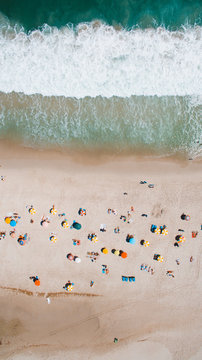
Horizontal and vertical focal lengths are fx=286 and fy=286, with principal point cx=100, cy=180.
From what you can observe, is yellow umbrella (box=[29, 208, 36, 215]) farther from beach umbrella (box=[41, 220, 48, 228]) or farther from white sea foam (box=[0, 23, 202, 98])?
white sea foam (box=[0, 23, 202, 98])

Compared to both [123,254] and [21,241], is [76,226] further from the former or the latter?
[21,241]

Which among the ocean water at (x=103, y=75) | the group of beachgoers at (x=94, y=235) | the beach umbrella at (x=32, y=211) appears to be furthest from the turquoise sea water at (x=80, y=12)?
the beach umbrella at (x=32, y=211)

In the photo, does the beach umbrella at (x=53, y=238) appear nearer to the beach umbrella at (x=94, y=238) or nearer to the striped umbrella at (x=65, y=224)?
the striped umbrella at (x=65, y=224)

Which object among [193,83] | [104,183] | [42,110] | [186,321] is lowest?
[186,321]

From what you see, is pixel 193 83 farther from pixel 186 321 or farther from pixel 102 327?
pixel 102 327

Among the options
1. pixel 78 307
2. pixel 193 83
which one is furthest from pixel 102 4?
pixel 78 307

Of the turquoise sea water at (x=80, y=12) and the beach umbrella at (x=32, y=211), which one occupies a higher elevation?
the turquoise sea water at (x=80, y=12)
